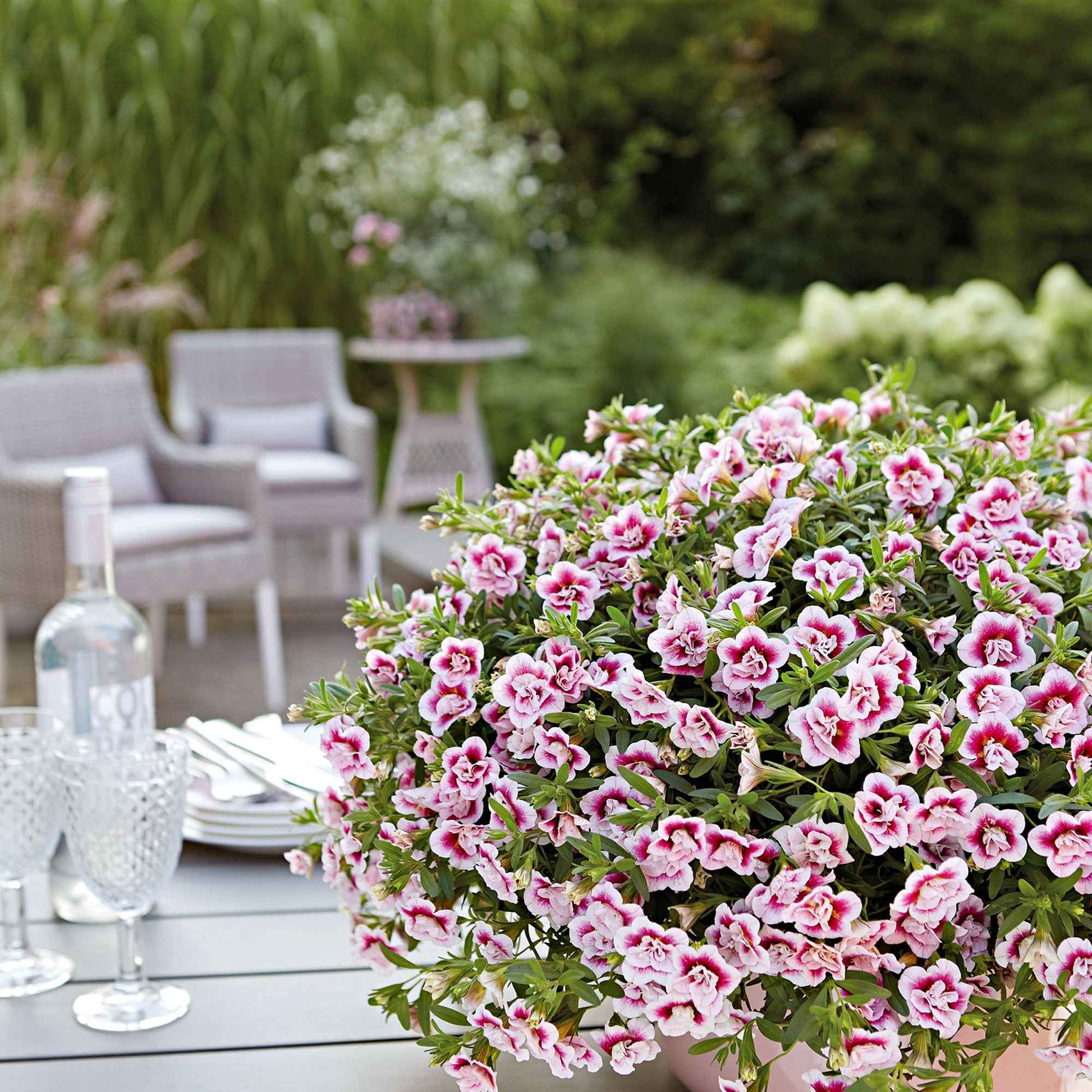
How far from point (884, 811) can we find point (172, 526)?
3.20m

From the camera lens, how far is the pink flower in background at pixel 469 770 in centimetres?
62

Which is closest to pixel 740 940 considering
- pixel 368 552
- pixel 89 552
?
pixel 89 552


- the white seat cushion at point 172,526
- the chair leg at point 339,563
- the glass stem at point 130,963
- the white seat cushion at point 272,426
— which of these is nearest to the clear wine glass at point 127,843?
the glass stem at point 130,963

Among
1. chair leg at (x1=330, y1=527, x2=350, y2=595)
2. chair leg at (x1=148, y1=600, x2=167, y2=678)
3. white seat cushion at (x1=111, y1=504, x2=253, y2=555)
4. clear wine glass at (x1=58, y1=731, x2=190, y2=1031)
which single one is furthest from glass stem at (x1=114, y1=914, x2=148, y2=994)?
chair leg at (x1=330, y1=527, x2=350, y2=595)

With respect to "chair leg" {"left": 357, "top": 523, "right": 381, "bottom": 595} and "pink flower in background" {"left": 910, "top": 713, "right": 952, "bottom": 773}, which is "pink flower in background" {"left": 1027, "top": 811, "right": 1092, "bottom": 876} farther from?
"chair leg" {"left": 357, "top": 523, "right": 381, "bottom": 595}

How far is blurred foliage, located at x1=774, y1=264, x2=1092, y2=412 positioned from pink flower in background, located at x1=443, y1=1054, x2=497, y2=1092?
478 centimetres

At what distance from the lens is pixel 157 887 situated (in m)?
0.77

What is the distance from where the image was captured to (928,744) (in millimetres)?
557

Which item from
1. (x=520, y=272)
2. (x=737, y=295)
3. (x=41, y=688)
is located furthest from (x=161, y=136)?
(x=41, y=688)

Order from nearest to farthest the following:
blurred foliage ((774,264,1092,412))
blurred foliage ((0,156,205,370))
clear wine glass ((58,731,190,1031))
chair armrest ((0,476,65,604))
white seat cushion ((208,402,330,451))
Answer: clear wine glass ((58,731,190,1031)), chair armrest ((0,476,65,604)), white seat cushion ((208,402,330,451)), blurred foliage ((0,156,205,370)), blurred foliage ((774,264,1092,412))

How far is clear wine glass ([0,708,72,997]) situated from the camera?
0.81m

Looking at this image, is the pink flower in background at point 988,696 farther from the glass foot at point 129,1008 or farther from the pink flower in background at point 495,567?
the glass foot at point 129,1008

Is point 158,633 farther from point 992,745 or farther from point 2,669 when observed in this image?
point 992,745

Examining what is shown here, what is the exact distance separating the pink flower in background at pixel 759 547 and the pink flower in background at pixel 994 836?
0.15 metres
